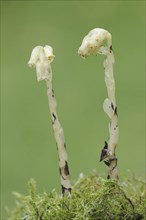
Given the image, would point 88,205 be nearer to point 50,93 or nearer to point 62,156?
point 62,156

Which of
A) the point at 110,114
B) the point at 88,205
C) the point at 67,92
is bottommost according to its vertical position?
the point at 88,205

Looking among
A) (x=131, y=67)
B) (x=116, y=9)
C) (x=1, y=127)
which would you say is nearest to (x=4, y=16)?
(x=116, y=9)

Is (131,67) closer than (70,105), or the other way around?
(70,105)

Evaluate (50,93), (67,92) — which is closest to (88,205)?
(50,93)

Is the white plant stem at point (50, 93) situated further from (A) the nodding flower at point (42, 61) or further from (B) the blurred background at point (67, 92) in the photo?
(B) the blurred background at point (67, 92)

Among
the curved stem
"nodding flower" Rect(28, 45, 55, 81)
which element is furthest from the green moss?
"nodding flower" Rect(28, 45, 55, 81)

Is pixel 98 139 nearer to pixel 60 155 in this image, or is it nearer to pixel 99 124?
pixel 99 124
